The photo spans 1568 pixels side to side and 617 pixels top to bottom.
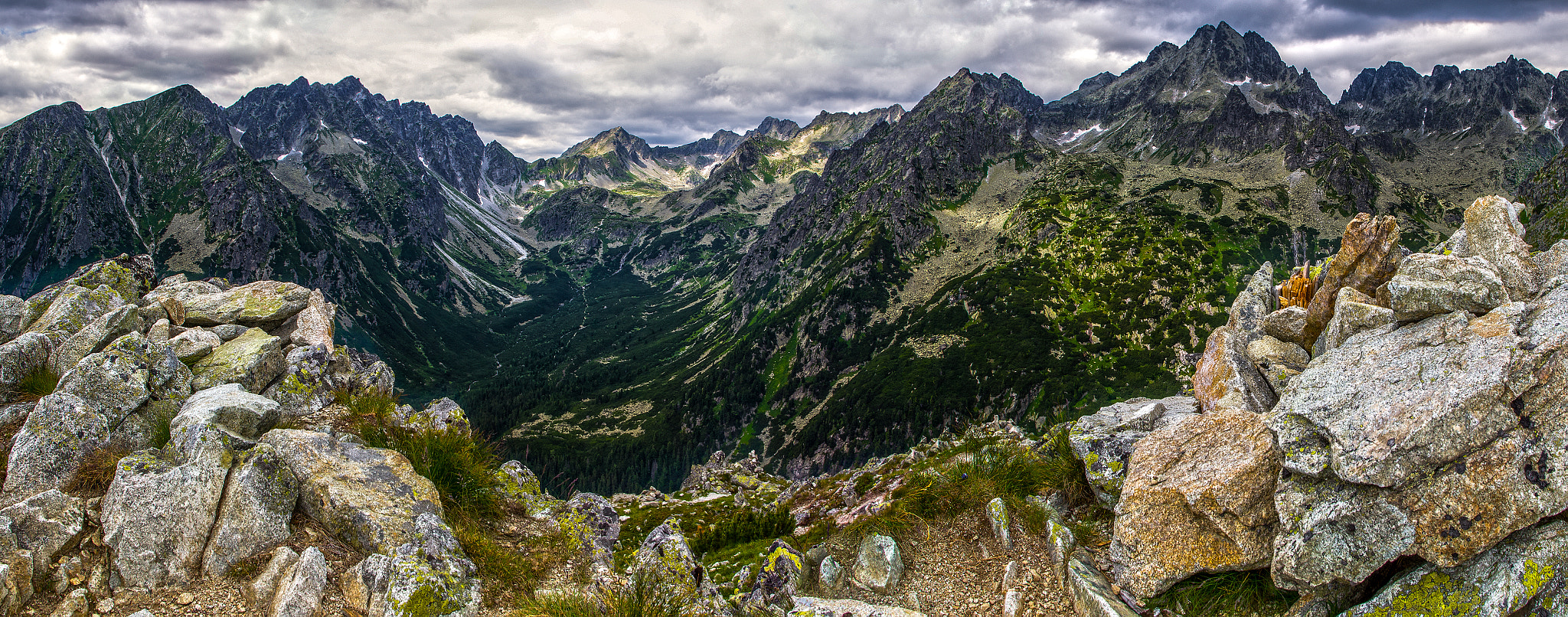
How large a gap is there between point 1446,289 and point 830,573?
443 inches

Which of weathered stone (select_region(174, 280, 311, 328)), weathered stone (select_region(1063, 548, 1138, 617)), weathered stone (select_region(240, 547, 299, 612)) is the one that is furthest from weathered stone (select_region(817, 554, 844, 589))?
weathered stone (select_region(174, 280, 311, 328))

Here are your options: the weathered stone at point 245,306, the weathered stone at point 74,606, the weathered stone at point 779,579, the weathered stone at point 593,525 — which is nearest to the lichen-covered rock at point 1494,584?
the weathered stone at point 779,579

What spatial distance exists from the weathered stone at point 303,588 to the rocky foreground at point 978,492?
36 millimetres

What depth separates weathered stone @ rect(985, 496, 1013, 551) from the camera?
10.7 metres

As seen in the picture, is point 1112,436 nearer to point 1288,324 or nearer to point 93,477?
point 1288,324

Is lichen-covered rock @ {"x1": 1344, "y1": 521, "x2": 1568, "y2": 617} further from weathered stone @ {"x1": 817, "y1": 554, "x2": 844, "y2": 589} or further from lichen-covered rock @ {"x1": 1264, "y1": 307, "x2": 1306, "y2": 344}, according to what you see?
weathered stone @ {"x1": 817, "y1": 554, "x2": 844, "y2": 589}

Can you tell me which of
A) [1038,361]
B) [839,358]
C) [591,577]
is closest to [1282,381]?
[591,577]

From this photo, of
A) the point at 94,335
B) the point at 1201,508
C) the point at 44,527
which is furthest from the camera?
the point at 94,335

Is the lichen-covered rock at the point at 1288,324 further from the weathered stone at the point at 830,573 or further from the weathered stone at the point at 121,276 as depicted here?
the weathered stone at the point at 121,276

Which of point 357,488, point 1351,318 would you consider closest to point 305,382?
point 357,488

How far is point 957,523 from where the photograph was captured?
11711 millimetres

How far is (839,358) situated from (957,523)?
161 m

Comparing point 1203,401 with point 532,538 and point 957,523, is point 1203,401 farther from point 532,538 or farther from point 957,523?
point 532,538

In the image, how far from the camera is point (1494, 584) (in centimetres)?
621
